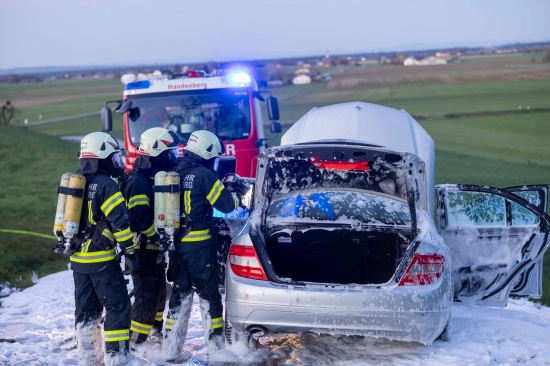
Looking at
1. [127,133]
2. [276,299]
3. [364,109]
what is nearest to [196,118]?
[127,133]

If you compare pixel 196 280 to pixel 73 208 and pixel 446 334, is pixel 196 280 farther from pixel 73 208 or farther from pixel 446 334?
pixel 446 334

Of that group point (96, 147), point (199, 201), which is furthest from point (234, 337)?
point (96, 147)

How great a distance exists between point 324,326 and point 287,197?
1.36 metres

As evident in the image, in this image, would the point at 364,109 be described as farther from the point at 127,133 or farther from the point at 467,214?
the point at 127,133

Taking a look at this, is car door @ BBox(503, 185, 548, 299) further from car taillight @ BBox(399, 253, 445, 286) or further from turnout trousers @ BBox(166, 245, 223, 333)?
turnout trousers @ BBox(166, 245, 223, 333)

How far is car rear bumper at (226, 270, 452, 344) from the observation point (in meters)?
5.44

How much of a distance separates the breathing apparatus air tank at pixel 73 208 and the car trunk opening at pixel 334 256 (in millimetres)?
1596

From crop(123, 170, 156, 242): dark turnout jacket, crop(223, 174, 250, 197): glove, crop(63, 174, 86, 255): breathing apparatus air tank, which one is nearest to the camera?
crop(63, 174, 86, 255): breathing apparatus air tank

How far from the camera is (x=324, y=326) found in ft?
18.0

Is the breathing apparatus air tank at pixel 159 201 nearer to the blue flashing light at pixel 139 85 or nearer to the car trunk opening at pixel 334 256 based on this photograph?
the car trunk opening at pixel 334 256

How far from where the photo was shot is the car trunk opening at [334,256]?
6496 mm

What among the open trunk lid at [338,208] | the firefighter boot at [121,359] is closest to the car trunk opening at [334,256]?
the open trunk lid at [338,208]

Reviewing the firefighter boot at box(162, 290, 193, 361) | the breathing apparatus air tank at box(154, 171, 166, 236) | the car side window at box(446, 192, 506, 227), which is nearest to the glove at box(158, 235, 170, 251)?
the breathing apparatus air tank at box(154, 171, 166, 236)

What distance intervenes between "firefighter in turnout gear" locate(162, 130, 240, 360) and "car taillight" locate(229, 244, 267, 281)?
1.54ft
